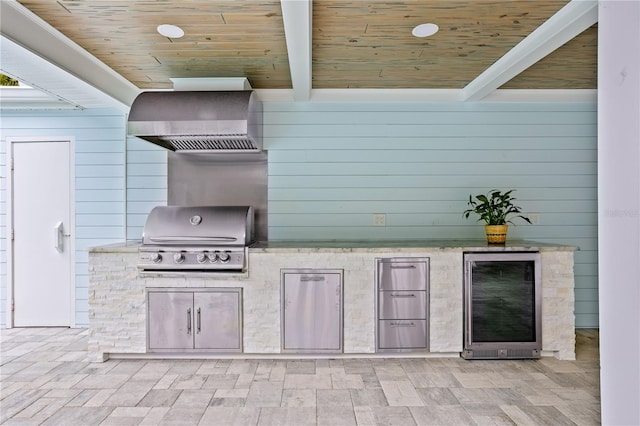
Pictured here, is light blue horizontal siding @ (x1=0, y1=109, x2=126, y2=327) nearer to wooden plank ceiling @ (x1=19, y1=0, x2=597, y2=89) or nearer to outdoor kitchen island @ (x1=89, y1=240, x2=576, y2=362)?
wooden plank ceiling @ (x1=19, y1=0, x2=597, y2=89)

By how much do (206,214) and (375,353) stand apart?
1.79m

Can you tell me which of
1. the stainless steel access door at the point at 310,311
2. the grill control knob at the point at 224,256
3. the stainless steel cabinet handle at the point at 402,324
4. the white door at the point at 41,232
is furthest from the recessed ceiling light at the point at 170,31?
the stainless steel cabinet handle at the point at 402,324

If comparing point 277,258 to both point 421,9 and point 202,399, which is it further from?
point 421,9

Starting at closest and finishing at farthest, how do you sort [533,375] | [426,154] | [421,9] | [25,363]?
[421,9] → [533,375] → [25,363] → [426,154]

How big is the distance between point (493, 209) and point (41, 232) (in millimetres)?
4408

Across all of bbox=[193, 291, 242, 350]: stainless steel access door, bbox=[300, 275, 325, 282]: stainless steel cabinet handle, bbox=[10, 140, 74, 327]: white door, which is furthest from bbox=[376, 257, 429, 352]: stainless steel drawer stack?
bbox=[10, 140, 74, 327]: white door

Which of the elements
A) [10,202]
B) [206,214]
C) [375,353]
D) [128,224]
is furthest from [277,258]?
[10,202]

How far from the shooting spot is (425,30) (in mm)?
2889

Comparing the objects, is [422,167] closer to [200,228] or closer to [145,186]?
[200,228]

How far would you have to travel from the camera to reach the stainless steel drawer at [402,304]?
11.5 feet

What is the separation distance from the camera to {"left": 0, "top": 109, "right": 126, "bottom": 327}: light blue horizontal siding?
14.3 ft

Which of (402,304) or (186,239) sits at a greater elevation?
(186,239)

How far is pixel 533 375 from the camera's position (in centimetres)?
316

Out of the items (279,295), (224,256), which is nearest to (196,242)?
Result: (224,256)
